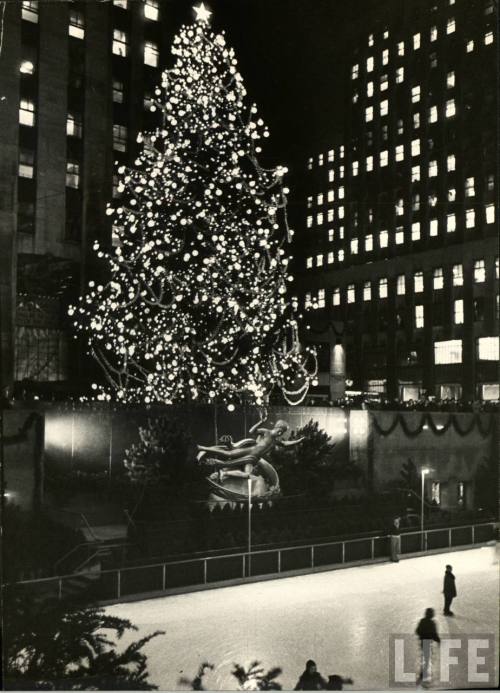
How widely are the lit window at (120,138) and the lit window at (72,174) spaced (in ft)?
14.1

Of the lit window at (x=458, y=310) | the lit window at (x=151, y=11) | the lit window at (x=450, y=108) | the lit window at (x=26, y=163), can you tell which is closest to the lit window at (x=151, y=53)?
the lit window at (x=151, y=11)

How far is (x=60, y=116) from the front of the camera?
33.8 metres

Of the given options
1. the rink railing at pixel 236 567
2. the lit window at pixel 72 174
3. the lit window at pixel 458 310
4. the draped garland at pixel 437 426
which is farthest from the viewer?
the lit window at pixel 458 310

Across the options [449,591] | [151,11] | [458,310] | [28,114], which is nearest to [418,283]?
[458,310]

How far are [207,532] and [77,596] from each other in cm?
665

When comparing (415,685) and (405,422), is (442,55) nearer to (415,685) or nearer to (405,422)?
(405,422)

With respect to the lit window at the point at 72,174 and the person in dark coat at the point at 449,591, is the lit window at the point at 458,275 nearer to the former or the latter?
the lit window at the point at 72,174

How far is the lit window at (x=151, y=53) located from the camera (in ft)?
132

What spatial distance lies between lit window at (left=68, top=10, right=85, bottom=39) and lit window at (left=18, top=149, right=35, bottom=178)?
Answer: 329 inches

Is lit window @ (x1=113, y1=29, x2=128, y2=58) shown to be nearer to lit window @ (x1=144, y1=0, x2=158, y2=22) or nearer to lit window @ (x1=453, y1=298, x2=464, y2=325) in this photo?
lit window @ (x1=144, y1=0, x2=158, y2=22)

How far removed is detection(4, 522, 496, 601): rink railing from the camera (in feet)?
46.2

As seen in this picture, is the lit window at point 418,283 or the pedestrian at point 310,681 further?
the lit window at point 418,283

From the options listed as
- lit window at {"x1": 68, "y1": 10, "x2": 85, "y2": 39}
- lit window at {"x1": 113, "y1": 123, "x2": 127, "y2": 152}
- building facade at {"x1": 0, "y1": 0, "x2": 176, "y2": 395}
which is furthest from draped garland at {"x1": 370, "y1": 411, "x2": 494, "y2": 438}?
lit window at {"x1": 68, "y1": 10, "x2": 85, "y2": 39}

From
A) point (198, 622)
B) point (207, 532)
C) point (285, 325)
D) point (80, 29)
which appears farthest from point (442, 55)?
point (198, 622)
